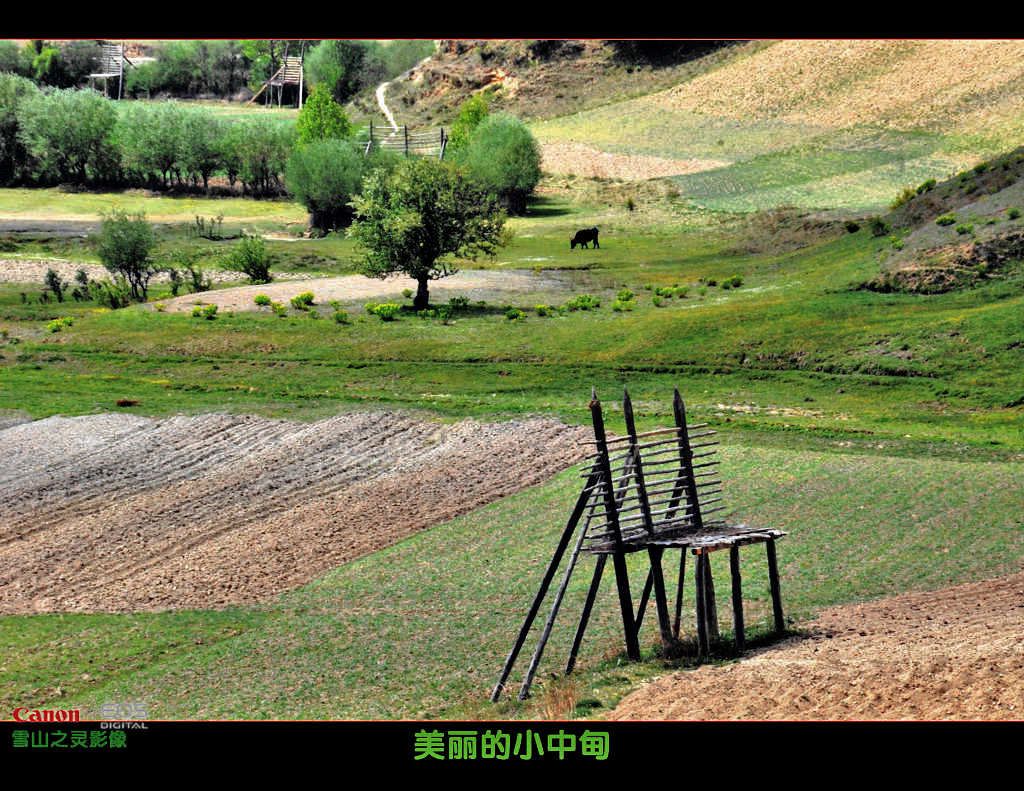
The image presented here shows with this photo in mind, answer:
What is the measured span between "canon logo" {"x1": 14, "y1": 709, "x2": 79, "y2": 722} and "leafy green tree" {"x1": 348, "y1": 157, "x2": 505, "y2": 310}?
165ft

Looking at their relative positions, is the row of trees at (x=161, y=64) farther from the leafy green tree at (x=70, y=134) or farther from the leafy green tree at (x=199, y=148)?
the leafy green tree at (x=199, y=148)

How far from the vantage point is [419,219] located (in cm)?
6956

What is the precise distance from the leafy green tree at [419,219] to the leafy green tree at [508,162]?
169ft

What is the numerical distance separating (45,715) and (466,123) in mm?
137911

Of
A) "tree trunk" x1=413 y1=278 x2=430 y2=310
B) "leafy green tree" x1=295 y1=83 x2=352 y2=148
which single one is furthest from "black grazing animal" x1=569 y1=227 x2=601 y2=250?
"leafy green tree" x1=295 y1=83 x2=352 y2=148

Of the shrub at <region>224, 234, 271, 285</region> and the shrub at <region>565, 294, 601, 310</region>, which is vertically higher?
the shrub at <region>224, 234, 271, 285</region>

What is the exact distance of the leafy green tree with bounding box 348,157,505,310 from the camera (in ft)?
231

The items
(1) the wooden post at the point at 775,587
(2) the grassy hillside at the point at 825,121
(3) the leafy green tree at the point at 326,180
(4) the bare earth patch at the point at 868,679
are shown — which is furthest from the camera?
(2) the grassy hillside at the point at 825,121

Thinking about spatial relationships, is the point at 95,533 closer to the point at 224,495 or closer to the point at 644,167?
the point at 224,495

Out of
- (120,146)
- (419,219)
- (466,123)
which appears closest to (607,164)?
(466,123)

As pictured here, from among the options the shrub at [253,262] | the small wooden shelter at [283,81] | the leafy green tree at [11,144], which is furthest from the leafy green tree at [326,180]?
the small wooden shelter at [283,81]

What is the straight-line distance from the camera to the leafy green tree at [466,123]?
148 meters

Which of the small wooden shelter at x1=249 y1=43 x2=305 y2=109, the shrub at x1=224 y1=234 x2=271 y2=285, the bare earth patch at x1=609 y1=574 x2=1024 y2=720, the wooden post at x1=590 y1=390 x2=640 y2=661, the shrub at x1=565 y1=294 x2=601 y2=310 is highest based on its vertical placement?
the small wooden shelter at x1=249 y1=43 x2=305 y2=109

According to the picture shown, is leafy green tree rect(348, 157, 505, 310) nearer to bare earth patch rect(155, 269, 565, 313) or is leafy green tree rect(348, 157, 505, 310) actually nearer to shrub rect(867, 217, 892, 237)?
bare earth patch rect(155, 269, 565, 313)
